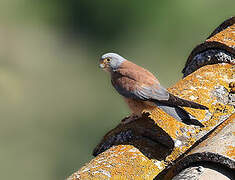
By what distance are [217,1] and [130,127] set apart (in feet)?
67.7

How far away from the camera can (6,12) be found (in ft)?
74.1

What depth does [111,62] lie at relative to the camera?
3.69 m

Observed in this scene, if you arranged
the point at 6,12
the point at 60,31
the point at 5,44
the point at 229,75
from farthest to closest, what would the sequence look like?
the point at 6,12 < the point at 60,31 < the point at 5,44 < the point at 229,75

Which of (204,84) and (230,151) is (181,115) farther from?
(230,151)

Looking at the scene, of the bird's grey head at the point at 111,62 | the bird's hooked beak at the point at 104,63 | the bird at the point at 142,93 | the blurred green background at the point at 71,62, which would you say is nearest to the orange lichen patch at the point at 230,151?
the bird at the point at 142,93

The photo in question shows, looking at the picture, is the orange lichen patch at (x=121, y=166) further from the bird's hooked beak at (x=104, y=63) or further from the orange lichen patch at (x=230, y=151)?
the bird's hooked beak at (x=104, y=63)

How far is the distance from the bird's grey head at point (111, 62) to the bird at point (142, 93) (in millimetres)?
31

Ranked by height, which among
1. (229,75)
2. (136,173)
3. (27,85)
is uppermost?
(229,75)

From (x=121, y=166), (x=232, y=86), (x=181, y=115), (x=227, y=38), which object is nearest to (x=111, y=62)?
(x=227, y=38)

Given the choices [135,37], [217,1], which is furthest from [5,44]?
[217,1]

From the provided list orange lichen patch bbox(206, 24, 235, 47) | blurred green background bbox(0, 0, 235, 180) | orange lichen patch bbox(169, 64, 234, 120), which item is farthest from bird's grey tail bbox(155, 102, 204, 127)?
blurred green background bbox(0, 0, 235, 180)

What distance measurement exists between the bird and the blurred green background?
30.0 ft

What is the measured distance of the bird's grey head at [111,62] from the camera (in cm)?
359

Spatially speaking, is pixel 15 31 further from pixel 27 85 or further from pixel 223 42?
pixel 223 42
